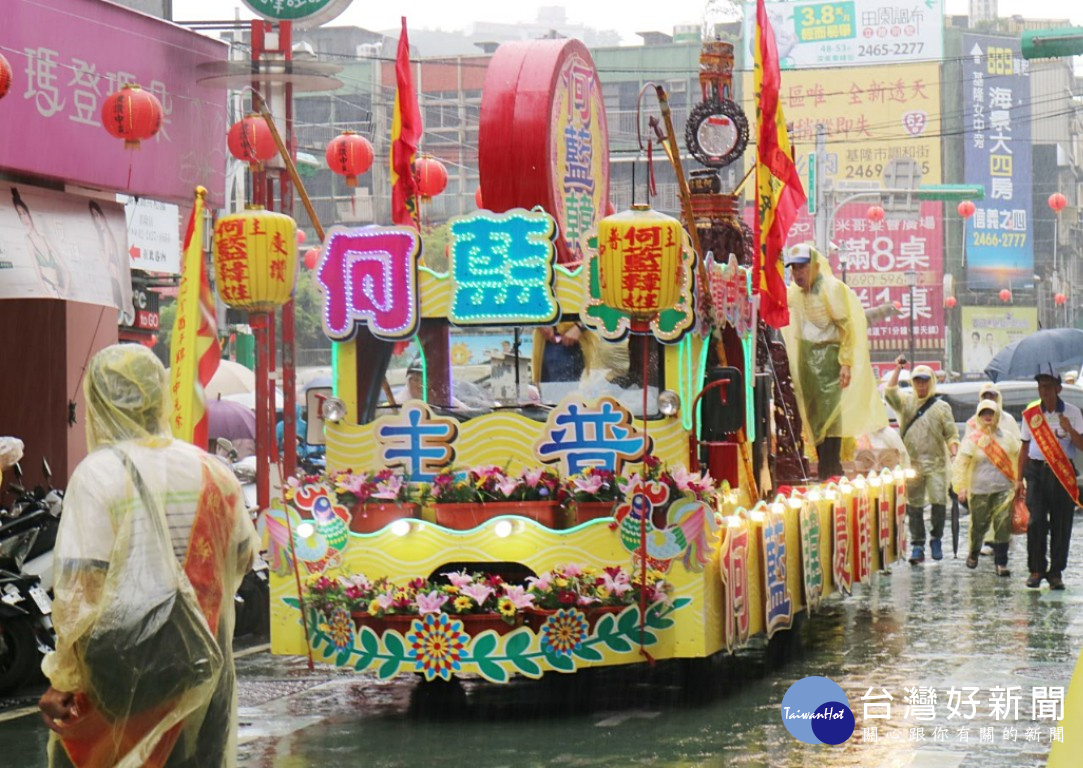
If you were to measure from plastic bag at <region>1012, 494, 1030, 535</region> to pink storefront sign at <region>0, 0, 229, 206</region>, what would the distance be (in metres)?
8.31

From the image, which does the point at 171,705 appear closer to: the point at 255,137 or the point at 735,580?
the point at 735,580

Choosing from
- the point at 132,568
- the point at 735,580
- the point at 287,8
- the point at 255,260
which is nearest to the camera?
the point at 132,568

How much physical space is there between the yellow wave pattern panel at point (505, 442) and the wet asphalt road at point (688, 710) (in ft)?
4.36

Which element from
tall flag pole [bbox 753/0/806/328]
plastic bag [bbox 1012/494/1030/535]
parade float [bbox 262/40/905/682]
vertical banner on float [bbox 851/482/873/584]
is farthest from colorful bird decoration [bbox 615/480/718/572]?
plastic bag [bbox 1012/494/1030/535]

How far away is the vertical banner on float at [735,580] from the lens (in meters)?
9.40

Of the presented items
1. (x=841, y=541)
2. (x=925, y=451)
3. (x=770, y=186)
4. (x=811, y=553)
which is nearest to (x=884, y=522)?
(x=841, y=541)

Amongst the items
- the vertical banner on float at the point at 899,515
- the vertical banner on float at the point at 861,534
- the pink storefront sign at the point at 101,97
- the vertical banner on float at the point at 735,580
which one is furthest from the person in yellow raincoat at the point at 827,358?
the pink storefront sign at the point at 101,97

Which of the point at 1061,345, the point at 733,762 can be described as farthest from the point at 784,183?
the point at 1061,345

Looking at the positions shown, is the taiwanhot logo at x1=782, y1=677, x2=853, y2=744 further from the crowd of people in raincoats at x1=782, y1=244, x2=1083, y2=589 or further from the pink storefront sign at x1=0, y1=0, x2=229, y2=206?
the pink storefront sign at x1=0, y1=0, x2=229, y2=206

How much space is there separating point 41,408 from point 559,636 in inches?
348

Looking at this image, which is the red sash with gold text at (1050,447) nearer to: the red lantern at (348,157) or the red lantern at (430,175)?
the red lantern at (430,175)

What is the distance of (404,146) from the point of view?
13.6 m

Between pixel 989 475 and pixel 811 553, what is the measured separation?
583 cm

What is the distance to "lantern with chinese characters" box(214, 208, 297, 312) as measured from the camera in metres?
11.9
